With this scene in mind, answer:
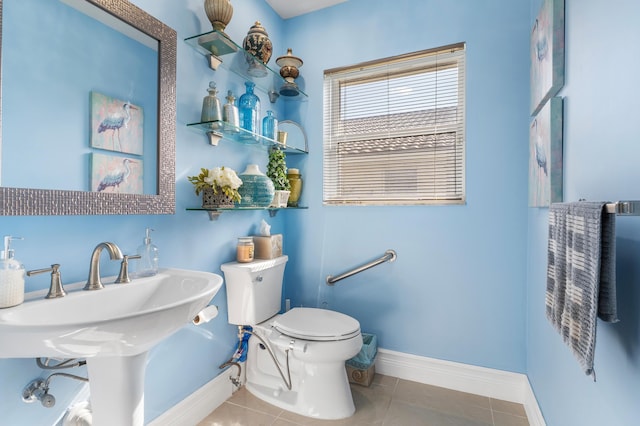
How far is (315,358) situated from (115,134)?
1351 millimetres

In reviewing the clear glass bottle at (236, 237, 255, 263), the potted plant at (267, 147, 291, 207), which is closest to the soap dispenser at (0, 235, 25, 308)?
the clear glass bottle at (236, 237, 255, 263)

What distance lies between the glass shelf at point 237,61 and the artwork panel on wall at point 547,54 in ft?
4.52

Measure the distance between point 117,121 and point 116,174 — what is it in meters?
0.20

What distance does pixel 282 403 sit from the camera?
5.87ft

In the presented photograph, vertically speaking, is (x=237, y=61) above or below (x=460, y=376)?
above

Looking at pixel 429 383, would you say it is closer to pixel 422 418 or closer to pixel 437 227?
pixel 422 418

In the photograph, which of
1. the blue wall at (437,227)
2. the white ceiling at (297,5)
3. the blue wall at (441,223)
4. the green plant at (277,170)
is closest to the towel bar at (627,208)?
the blue wall at (437,227)

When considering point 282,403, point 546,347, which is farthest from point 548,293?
point 282,403

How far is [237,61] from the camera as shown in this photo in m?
1.92

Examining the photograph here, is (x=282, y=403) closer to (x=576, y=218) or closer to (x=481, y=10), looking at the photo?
(x=576, y=218)

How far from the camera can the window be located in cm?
202

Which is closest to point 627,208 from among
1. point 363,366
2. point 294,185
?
point 363,366

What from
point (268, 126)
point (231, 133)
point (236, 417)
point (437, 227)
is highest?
point (268, 126)

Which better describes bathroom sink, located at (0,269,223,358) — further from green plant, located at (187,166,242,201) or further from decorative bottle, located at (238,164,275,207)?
decorative bottle, located at (238,164,275,207)
